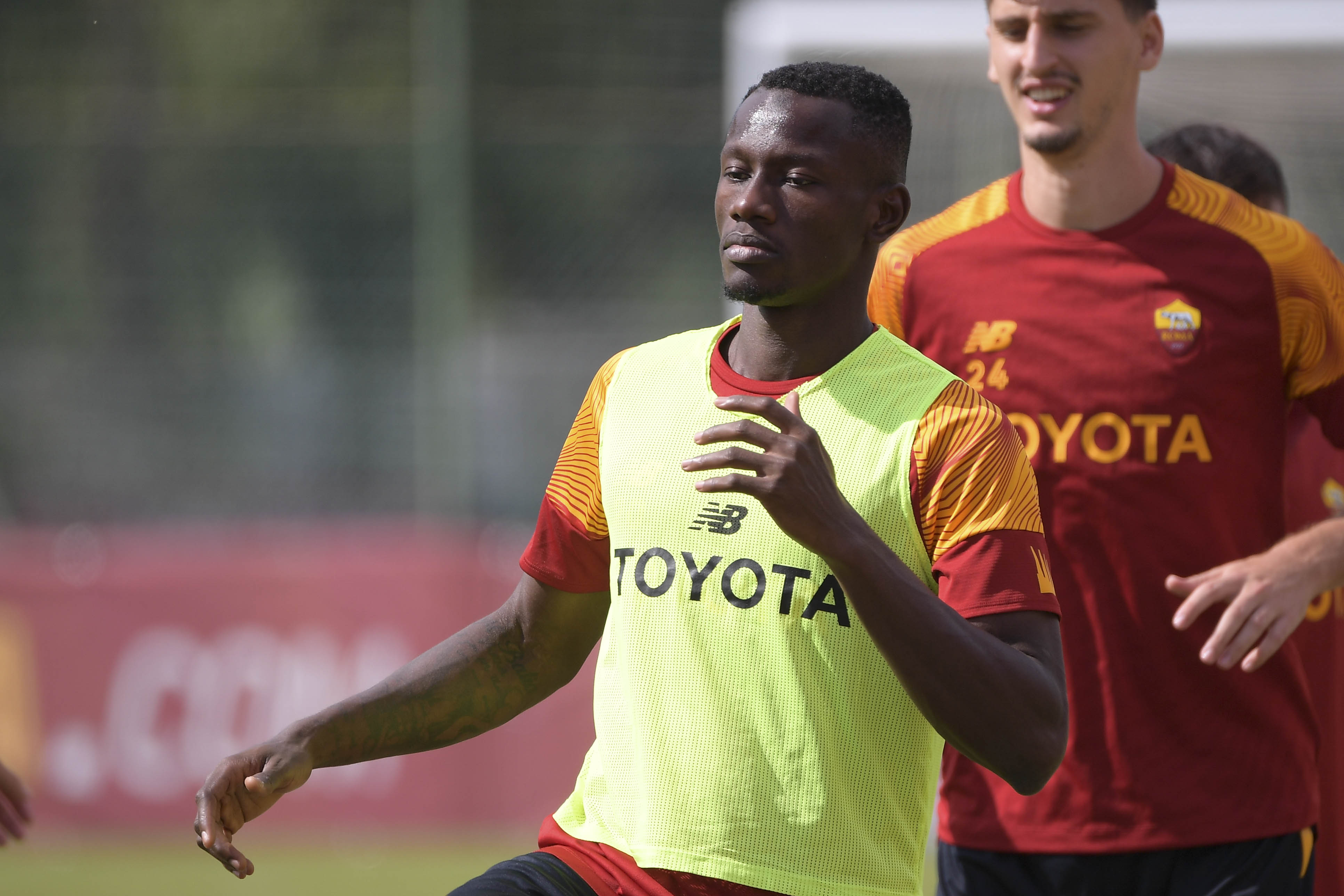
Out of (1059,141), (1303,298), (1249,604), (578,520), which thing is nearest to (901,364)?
(578,520)

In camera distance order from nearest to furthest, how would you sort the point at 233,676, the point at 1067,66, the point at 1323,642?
the point at 1067,66, the point at 1323,642, the point at 233,676

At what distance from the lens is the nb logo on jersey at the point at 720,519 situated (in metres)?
2.38


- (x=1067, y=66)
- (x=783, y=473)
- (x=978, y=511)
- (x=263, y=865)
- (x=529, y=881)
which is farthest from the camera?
(x=263, y=865)

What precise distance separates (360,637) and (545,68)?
5852mm

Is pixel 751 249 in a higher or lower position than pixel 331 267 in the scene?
lower

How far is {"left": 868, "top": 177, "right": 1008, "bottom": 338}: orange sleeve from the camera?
10.9 ft

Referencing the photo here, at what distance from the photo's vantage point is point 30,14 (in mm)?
10992

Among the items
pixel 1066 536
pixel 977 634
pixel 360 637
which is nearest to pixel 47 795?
pixel 360 637

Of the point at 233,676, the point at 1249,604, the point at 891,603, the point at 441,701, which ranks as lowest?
the point at 233,676

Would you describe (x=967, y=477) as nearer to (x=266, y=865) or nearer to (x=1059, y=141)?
(x=1059, y=141)

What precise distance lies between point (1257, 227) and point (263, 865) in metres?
5.70

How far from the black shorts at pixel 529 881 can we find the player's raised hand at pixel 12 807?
143cm

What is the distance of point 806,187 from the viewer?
2.43 metres

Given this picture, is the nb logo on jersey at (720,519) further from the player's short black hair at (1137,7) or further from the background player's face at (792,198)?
the player's short black hair at (1137,7)
